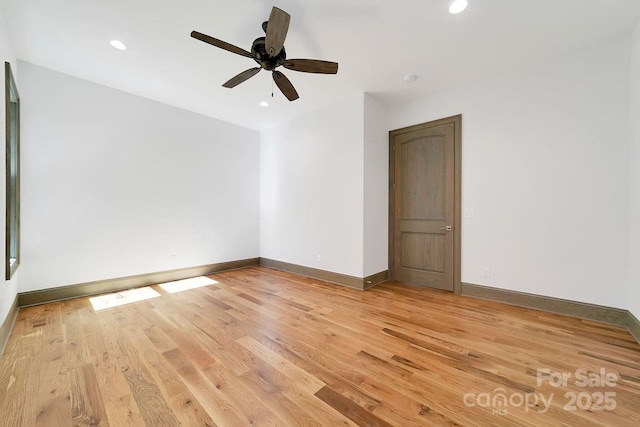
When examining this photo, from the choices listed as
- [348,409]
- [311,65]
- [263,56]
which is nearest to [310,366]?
[348,409]

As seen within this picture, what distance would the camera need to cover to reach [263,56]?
238 centimetres

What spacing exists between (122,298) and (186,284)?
2.71ft

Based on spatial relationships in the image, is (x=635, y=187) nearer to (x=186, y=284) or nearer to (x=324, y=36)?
(x=324, y=36)

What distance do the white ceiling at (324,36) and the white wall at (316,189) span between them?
77 cm

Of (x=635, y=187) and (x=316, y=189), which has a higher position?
(x=316, y=189)

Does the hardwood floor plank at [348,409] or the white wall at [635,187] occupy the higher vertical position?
the white wall at [635,187]

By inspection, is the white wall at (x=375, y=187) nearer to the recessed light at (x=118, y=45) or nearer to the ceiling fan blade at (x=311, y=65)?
the ceiling fan blade at (x=311, y=65)

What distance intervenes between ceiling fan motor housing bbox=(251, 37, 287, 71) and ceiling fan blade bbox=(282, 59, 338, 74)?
114 millimetres

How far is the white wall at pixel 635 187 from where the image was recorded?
88.2 inches

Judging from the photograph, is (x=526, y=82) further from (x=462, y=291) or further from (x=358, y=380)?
(x=358, y=380)

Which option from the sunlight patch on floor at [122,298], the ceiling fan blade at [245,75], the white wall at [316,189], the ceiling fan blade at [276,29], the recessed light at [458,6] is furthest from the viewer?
the white wall at [316,189]

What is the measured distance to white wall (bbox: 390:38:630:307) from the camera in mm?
2527

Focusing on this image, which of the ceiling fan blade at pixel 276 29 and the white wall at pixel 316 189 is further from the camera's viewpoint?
the white wall at pixel 316 189

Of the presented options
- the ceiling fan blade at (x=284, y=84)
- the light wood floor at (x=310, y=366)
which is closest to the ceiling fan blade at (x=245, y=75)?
the ceiling fan blade at (x=284, y=84)
